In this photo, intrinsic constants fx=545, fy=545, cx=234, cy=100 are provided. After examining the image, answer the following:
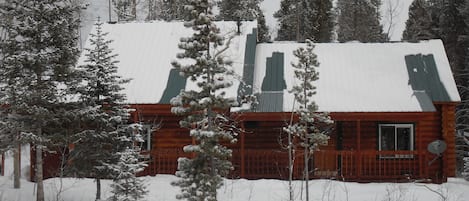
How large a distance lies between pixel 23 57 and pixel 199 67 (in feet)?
18.2

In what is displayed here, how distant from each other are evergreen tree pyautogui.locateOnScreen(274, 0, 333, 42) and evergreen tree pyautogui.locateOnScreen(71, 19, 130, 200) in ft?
82.4

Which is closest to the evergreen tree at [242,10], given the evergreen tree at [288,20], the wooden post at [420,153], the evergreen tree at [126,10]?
the evergreen tree at [288,20]

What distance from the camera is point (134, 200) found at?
44.7ft

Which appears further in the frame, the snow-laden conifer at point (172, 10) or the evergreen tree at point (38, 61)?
the snow-laden conifer at point (172, 10)

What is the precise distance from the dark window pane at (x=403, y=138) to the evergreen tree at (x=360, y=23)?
2298cm

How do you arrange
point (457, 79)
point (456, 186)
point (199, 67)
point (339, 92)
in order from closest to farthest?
point (199, 67), point (456, 186), point (339, 92), point (457, 79)

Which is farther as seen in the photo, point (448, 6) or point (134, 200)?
point (448, 6)

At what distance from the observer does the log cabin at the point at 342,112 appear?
58.6 ft

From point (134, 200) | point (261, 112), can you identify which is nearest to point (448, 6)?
point (261, 112)

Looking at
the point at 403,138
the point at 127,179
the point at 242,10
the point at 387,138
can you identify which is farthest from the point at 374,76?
the point at 242,10

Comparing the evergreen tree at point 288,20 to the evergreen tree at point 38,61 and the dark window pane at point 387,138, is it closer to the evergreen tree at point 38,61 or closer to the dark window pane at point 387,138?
the dark window pane at point 387,138

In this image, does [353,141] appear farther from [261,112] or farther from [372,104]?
[261,112]

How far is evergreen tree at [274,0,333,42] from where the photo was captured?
38.7 metres

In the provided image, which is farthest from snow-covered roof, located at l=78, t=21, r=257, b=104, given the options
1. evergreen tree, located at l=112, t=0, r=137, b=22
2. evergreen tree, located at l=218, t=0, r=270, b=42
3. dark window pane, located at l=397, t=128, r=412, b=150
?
evergreen tree, located at l=112, t=0, r=137, b=22
